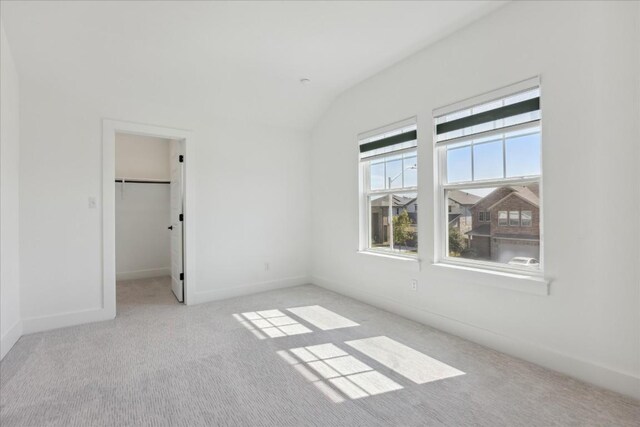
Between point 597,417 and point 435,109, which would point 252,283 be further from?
point 597,417

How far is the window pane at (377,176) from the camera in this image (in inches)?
158

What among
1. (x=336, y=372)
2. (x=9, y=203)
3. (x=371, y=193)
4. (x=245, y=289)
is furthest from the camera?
(x=245, y=289)

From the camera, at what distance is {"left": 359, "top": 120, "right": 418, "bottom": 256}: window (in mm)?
3572

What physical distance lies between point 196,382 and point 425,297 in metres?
2.22

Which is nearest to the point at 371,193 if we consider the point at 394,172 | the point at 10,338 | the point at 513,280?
the point at 394,172

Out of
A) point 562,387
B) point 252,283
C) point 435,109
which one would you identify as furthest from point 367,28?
point 252,283

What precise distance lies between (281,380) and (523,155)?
252cm

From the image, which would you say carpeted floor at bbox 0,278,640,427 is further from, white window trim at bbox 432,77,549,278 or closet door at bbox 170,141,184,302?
closet door at bbox 170,141,184,302

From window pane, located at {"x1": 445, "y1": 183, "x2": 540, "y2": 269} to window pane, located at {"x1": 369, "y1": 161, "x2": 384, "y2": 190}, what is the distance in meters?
0.97

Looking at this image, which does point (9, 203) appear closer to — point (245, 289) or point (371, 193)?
point (245, 289)

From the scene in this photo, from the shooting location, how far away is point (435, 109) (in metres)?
3.17

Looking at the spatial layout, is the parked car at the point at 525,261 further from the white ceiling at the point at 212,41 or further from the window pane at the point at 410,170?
the white ceiling at the point at 212,41

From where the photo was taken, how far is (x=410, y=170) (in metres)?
3.59

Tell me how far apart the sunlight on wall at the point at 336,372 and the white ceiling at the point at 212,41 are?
2.82 metres
